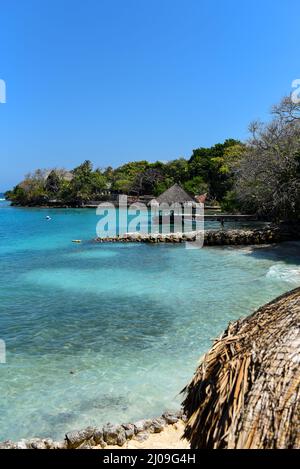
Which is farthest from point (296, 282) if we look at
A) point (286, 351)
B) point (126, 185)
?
point (126, 185)

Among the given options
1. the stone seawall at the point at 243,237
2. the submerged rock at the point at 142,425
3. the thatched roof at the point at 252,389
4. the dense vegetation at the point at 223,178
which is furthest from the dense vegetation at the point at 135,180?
the thatched roof at the point at 252,389

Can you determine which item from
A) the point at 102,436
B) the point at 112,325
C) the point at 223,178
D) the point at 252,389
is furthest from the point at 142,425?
the point at 223,178

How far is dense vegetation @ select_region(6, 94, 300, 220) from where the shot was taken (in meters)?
20.5

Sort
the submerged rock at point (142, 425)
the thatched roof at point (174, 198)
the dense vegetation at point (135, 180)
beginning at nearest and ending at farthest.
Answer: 1. the submerged rock at point (142, 425)
2. the thatched roof at point (174, 198)
3. the dense vegetation at point (135, 180)

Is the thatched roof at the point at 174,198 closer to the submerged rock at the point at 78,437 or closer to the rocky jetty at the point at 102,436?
the rocky jetty at the point at 102,436

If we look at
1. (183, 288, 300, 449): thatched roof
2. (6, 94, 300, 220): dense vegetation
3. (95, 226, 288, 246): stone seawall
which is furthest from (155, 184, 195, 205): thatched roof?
(183, 288, 300, 449): thatched roof

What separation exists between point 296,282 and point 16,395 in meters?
8.97

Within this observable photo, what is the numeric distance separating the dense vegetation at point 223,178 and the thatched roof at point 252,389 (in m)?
17.8

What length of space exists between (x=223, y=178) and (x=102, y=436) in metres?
47.7

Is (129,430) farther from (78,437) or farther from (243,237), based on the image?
(243,237)

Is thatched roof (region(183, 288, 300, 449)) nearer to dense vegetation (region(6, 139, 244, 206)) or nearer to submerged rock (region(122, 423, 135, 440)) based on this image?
submerged rock (region(122, 423, 135, 440))

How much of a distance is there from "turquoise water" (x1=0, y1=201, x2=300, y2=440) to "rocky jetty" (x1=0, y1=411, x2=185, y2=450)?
0.38 metres

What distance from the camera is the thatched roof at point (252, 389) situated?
2.29 metres
